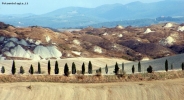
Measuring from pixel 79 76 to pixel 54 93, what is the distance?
929cm

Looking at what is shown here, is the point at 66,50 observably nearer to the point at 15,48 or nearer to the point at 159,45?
the point at 15,48

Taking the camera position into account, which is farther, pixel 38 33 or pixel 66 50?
pixel 38 33

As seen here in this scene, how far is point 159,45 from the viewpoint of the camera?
639ft

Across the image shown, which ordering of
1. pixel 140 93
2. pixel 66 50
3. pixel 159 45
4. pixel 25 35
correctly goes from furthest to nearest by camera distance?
pixel 159 45 → pixel 25 35 → pixel 66 50 → pixel 140 93

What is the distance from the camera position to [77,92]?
59250mm

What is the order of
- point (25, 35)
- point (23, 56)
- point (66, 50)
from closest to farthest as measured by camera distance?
point (23, 56) < point (66, 50) < point (25, 35)

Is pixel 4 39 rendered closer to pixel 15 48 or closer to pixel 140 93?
pixel 15 48

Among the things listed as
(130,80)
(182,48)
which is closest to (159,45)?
(182,48)

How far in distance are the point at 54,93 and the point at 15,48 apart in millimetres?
94649

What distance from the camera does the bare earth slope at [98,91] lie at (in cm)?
5744

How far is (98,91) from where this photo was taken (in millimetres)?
59531

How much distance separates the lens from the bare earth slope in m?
57.4

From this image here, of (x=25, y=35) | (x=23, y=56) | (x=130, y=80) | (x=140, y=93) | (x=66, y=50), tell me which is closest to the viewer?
(x=140, y=93)

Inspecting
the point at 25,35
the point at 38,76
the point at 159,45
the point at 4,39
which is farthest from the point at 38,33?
the point at 38,76
